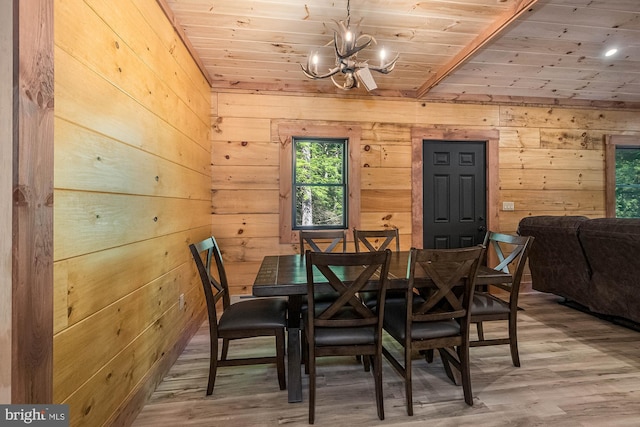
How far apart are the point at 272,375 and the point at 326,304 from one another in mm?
613

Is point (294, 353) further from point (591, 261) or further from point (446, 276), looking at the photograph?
point (591, 261)

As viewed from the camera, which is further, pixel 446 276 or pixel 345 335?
pixel 446 276

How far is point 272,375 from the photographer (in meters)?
2.06

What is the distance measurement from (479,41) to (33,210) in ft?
10.0

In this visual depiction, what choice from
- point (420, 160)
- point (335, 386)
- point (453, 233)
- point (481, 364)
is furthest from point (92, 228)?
point (453, 233)

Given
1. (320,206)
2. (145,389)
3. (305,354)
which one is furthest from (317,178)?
(145,389)

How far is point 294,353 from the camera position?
5.93ft

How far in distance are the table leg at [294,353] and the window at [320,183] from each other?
5.86 feet

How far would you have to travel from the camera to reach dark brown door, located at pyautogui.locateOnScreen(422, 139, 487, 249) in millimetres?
3789

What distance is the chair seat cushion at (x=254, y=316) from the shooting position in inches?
70.6

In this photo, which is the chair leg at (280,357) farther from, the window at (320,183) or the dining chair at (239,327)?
the window at (320,183)

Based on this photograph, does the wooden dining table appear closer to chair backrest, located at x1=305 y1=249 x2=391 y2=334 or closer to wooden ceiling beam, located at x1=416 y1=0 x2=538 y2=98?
chair backrest, located at x1=305 y1=249 x2=391 y2=334

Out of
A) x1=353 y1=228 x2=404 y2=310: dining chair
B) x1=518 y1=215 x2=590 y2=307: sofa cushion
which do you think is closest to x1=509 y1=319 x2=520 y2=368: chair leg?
x1=353 y1=228 x2=404 y2=310: dining chair

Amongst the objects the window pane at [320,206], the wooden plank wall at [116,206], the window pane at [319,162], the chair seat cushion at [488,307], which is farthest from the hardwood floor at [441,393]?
the window pane at [319,162]
